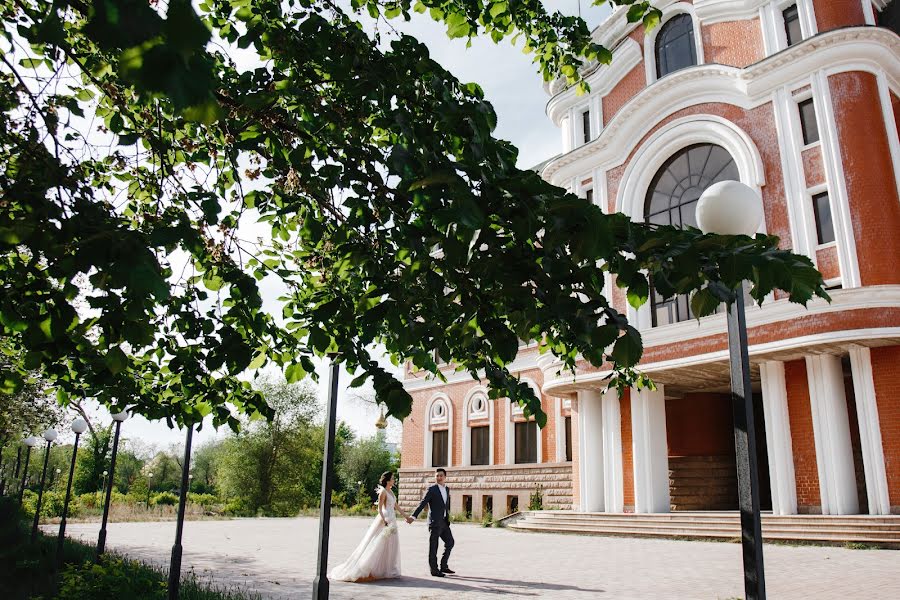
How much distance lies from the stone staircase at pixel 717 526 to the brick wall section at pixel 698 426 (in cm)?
399

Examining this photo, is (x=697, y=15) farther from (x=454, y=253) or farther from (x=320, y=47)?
(x=454, y=253)

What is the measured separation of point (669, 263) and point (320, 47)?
231 cm

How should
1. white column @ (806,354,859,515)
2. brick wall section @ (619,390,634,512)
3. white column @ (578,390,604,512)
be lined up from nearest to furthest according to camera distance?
white column @ (806,354,859,515)
brick wall section @ (619,390,634,512)
white column @ (578,390,604,512)

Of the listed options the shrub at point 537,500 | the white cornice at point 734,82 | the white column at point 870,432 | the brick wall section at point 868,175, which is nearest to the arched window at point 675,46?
the white cornice at point 734,82

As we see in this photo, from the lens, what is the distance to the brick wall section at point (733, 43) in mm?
18094

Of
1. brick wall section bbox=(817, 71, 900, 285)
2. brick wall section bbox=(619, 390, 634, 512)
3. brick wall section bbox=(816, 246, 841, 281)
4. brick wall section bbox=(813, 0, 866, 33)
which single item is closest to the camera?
brick wall section bbox=(817, 71, 900, 285)

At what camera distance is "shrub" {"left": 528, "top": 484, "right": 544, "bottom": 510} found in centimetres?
2266

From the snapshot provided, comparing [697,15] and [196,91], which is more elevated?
[697,15]

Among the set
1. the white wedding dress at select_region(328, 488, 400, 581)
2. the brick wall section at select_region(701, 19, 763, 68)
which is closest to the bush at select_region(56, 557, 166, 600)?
the white wedding dress at select_region(328, 488, 400, 581)

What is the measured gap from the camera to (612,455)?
60.8 feet

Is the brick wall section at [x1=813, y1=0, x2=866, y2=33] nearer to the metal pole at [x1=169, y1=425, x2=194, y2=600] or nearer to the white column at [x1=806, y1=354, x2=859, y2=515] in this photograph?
the white column at [x1=806, y1=354, x2=859, y2=515]

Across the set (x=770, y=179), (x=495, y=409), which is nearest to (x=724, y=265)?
(x=770, y=179)

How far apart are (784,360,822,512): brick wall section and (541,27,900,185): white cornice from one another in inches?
278

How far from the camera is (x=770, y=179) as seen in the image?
656 inches
